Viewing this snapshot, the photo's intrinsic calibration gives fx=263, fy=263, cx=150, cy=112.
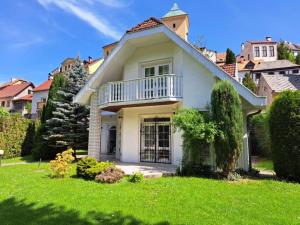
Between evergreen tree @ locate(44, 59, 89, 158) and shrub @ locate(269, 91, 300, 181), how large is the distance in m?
11.6

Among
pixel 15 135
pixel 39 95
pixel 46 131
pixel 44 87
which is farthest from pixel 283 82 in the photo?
pixel 39 95

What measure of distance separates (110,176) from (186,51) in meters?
6.96

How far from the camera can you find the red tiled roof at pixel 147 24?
524 inches

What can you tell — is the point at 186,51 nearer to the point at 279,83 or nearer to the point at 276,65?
the point at 279,83

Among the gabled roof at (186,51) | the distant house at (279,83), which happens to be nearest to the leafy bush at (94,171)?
the gabled roof at (186,51)

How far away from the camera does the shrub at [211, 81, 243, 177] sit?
9.62 metres

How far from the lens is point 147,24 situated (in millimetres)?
13930

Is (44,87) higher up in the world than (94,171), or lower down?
higher up

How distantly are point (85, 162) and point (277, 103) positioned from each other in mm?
7688

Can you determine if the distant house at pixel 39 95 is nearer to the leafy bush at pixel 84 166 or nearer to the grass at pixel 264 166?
the grass at pixel 264 166

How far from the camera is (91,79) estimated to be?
1502 centimetres

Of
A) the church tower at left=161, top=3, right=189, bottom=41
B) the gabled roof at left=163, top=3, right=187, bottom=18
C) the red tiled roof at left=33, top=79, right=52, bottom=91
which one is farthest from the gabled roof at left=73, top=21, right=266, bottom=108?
the red tiled roof at left=33, top=79, right=52, bottom=91

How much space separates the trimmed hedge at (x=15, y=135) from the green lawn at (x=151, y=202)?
11.3 m

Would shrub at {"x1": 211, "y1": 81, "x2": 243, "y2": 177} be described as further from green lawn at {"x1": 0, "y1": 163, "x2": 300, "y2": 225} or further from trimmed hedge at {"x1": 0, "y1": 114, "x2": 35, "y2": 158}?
trimmed hedge at {"x1": 0, "y1": 114, "x2": 35, "y2": 158}
